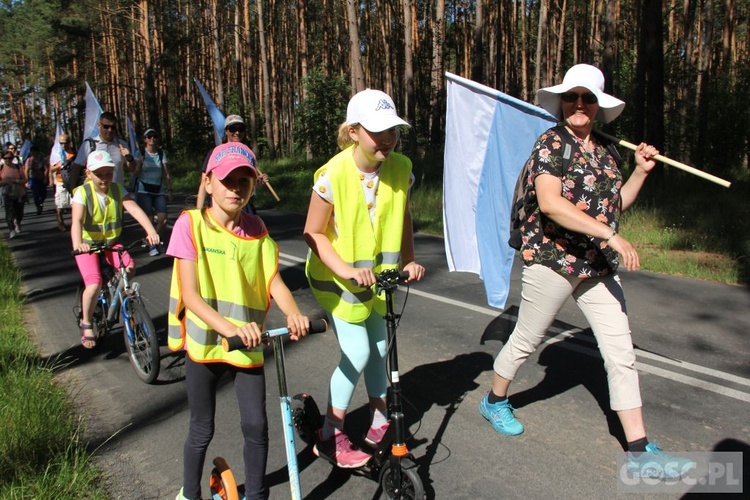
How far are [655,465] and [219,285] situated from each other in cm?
243

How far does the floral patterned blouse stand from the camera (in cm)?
347

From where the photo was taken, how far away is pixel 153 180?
10.4 m

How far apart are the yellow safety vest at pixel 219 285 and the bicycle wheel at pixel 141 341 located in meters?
2.25

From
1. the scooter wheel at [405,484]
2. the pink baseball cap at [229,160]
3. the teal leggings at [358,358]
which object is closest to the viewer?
the pink baseball cap at [229,160]

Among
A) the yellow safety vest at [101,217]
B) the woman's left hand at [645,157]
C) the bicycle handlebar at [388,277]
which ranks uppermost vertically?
the woman's left hand at [645,157]

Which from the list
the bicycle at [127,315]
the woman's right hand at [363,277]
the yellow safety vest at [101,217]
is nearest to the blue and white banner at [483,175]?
the woman's right hand at [363,277]

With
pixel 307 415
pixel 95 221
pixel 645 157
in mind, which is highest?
pixel 645 157

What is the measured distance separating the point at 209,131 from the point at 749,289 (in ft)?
109

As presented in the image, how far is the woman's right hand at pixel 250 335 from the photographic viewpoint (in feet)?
8.40

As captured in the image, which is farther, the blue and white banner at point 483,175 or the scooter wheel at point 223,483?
the blue and white banner at point 483,175

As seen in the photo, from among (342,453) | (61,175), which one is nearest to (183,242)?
(342,453)

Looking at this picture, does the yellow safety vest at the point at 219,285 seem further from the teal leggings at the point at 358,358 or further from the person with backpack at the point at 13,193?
the person with backpack at the point at 13,193

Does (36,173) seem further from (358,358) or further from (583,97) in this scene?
(583,97)

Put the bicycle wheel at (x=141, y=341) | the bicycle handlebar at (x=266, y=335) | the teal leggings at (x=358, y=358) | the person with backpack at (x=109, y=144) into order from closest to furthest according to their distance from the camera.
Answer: the bicycle handlebar at (x=266, y=335)
the teal leggings at (x=358, y=358)
the bicycle wheel at (x=141, y=341)
the person with backpack at (x=109, y=144)
